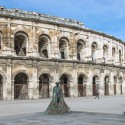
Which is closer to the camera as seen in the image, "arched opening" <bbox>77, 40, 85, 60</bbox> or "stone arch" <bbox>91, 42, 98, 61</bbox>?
"arched opening" <bbox>77, 40, 85, 60</bbox>

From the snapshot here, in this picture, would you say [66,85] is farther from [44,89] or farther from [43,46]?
[43,46]

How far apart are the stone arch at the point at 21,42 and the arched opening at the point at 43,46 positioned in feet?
5.88

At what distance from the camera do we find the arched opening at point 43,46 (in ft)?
102

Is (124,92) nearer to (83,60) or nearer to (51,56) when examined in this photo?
(83,60)

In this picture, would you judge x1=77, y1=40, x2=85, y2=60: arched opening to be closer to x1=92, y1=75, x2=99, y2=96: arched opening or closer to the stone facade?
the stone facade

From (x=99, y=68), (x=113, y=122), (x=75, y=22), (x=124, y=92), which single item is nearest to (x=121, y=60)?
(x=124, y=92)

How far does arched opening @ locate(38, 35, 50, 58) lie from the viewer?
102ft

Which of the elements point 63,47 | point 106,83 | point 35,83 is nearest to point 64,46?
point 63,47

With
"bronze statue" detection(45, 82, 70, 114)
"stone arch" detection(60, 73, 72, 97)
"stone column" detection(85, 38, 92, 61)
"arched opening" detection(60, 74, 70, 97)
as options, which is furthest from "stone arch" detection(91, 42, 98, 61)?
"bronze statue" detection(45, 82, 70, 114)

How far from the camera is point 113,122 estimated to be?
10.1 m

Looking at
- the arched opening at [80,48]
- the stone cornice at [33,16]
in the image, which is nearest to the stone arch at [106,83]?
the arched opening at [80,48]

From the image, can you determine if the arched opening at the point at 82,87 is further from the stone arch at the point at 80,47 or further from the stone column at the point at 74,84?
the stone arch at the point at 80,47

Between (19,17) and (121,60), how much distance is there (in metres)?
19.6

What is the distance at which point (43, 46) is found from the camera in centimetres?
3183
